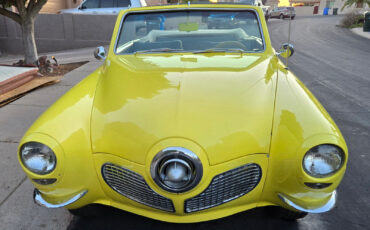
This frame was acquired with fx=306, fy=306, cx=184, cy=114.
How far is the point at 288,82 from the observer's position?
2445mm

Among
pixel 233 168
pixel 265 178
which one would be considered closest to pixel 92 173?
pixel 233 168

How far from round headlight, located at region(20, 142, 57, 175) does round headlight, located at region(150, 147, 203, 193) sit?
2.19 ft

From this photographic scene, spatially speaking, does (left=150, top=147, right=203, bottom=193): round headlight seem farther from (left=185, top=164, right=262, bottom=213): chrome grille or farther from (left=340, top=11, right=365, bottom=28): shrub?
(left=340, top=11, right=365, bottom=28): shrub

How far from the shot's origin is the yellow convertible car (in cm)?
182

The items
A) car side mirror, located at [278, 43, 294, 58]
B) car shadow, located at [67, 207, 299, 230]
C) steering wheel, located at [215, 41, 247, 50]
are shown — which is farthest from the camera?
car side mirror, located at [278, 43, 294, 58]

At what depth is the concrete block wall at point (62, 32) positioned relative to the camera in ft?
38.5

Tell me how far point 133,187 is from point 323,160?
1.17 metres

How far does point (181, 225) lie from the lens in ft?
8.00

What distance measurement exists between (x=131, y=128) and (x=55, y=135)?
1.61 ft

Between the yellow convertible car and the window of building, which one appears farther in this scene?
the window of building

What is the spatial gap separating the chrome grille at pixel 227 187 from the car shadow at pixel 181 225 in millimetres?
571

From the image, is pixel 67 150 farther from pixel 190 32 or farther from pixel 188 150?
pixel 190 32

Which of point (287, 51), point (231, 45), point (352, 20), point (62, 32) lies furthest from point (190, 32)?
point (352, 20)

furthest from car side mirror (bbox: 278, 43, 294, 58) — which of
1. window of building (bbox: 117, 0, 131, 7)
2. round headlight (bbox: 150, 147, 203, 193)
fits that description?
window of building (bbox: 117, 0, 131, 7)
